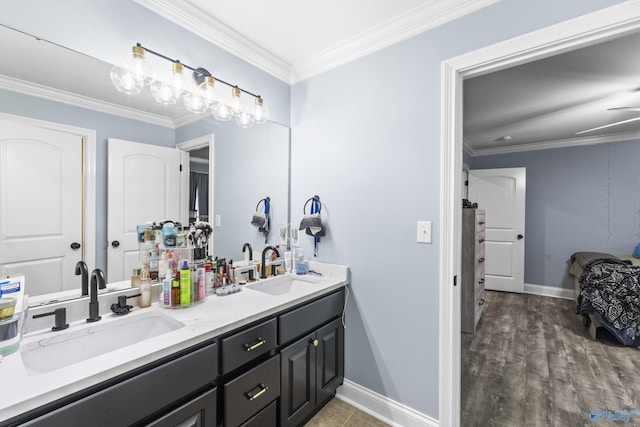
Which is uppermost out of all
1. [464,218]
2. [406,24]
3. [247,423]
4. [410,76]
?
[406,24]

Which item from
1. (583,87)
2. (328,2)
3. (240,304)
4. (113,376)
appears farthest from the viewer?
(583,87)

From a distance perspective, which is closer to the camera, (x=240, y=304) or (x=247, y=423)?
(x=247, y=423)

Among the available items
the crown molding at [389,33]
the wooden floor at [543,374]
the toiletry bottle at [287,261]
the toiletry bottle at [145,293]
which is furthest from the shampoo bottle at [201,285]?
the wooden floor at [543,374]

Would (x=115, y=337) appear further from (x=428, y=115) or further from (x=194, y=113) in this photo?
(x=428, y=115)

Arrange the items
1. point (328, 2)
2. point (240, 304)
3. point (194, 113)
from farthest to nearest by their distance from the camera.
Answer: point (194, 113) < point (328, 2) < point (240, 304)

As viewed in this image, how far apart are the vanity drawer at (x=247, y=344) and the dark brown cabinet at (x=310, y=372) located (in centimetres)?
15

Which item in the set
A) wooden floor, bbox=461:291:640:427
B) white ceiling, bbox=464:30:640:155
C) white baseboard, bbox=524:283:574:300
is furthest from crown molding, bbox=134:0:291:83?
white baseboard, bbox=524:283:574:300

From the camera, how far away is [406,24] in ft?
5.80

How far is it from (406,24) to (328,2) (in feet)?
1.64

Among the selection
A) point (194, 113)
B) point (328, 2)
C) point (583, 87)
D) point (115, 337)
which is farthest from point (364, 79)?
point (583, 87)

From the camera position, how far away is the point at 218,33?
1.82 metres

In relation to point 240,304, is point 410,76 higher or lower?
higher

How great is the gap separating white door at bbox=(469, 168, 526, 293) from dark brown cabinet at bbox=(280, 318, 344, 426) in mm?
4081

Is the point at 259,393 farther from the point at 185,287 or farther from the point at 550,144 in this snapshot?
the point at 550,144
